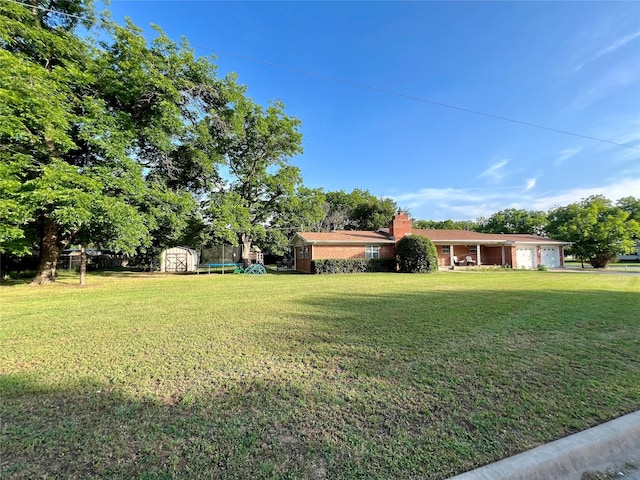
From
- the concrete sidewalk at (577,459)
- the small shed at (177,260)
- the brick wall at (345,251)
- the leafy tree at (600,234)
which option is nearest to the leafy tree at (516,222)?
the leafy tree at (600,234)

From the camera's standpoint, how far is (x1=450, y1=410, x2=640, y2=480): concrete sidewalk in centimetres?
203

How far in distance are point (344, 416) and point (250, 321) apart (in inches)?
160

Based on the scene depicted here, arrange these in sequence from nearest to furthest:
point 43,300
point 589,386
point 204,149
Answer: point 589,386 < point 43,300 < point 204,149

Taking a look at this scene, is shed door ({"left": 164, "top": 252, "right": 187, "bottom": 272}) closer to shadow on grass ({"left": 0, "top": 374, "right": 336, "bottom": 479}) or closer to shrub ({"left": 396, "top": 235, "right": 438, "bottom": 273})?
shrub ({"left": 396, "top": 235, "right": 438, "bottom": 273})

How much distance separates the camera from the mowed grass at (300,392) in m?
2.17

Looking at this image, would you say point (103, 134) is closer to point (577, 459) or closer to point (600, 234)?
point (577, 459)

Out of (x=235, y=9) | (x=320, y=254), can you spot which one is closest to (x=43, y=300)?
(x=235, y=9)

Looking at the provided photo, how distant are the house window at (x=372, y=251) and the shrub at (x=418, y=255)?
2326 mm

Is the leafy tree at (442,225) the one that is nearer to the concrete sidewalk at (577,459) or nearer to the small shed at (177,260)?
the small shed at (177,260)

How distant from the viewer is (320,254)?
22.3m

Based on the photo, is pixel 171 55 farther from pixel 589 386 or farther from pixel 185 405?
pixel 589 386

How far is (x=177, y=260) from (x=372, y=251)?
17886 millimetres

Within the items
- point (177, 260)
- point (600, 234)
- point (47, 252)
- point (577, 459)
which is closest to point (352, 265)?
point (177, 260)

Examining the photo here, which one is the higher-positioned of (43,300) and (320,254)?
(320,254)
